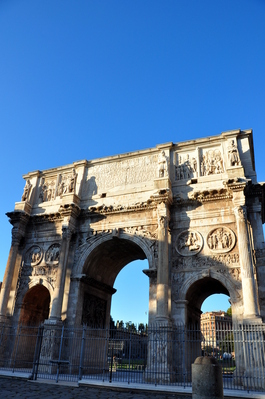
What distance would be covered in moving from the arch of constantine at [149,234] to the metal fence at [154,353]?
732mm

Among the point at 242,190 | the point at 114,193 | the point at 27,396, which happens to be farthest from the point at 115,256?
the point at 27,396

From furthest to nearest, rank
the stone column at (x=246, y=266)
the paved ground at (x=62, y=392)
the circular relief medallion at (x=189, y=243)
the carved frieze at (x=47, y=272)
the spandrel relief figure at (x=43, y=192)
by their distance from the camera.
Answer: the spandrel relief figure at (x=43, y=192), the carved frieze at (x=47, y=272), the circular relief medallion at (x=189, y=243), the stone column at (x=246, y=266), the paved ground at (x=62, y=392)

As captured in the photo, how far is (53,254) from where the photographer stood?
18188 millimetres

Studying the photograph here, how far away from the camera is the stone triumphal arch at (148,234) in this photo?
1459 centimetres

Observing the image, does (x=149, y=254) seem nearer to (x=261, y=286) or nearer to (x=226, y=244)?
(x=226, y=244)

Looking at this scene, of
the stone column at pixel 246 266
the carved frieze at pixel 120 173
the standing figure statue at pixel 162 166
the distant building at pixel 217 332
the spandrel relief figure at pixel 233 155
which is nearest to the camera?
the distant building at pixel 217 332

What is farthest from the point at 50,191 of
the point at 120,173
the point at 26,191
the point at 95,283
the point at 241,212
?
the point at 241,212

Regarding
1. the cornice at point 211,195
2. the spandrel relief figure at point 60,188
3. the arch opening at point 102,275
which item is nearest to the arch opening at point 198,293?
the arch opening at point 102,275

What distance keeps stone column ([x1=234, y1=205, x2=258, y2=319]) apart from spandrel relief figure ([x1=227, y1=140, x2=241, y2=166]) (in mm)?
2497

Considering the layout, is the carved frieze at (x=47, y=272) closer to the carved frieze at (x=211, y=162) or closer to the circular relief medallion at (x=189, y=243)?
the circular relief medallion at (x=189, y=243)

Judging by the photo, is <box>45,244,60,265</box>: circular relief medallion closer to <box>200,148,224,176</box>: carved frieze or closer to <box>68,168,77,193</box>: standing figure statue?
<box>68,168,77,193</box>: standing figure statue

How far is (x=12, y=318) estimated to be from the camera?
17578mm

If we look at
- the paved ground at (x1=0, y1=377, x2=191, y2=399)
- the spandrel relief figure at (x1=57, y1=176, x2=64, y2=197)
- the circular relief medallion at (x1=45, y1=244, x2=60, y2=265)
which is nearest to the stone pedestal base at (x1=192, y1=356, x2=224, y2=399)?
the paved ground at (x1=0, y1=377, x2=191, y2=399)

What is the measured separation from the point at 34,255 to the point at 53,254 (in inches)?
52.0
